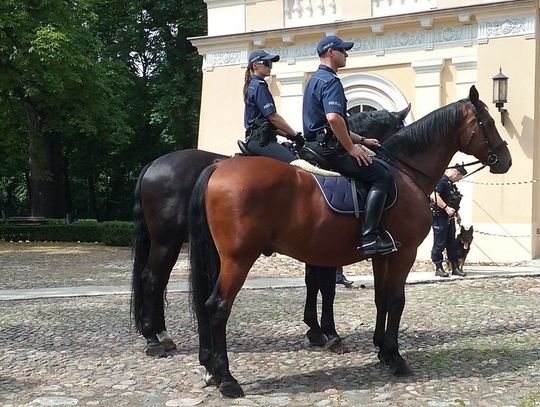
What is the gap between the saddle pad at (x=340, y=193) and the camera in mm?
5348

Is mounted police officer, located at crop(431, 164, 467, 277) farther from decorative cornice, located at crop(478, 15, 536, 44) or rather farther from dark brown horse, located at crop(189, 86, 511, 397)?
dark brown horse, located at crop(189, 86, 511, 397)

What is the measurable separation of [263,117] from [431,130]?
1.57 m

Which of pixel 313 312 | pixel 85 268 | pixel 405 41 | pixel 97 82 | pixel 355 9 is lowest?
pixel 85 268

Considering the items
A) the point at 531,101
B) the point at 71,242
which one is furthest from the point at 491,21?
the point at 71,242

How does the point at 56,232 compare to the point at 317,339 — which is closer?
the point at 317,339

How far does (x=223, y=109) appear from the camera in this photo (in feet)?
55.1

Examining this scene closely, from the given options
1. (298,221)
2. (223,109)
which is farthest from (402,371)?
(223,109)

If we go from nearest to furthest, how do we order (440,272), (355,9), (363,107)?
1. (440,272)
2. (355,9)
3. (363,107)

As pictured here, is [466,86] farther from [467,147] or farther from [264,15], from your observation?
[467,147]

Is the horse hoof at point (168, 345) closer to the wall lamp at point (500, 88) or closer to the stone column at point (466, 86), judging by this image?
the stone column at point (466, 86)

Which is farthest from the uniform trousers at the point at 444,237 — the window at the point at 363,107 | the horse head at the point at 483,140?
the horse head at the point at 483,140

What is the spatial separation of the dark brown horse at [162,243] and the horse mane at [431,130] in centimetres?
157

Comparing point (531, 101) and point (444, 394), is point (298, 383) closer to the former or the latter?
point (444, 394)

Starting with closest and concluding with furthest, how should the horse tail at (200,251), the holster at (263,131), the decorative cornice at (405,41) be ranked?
the horse tail at (200,251), the holster at (263,131), the decorative cornice at (405,41)
